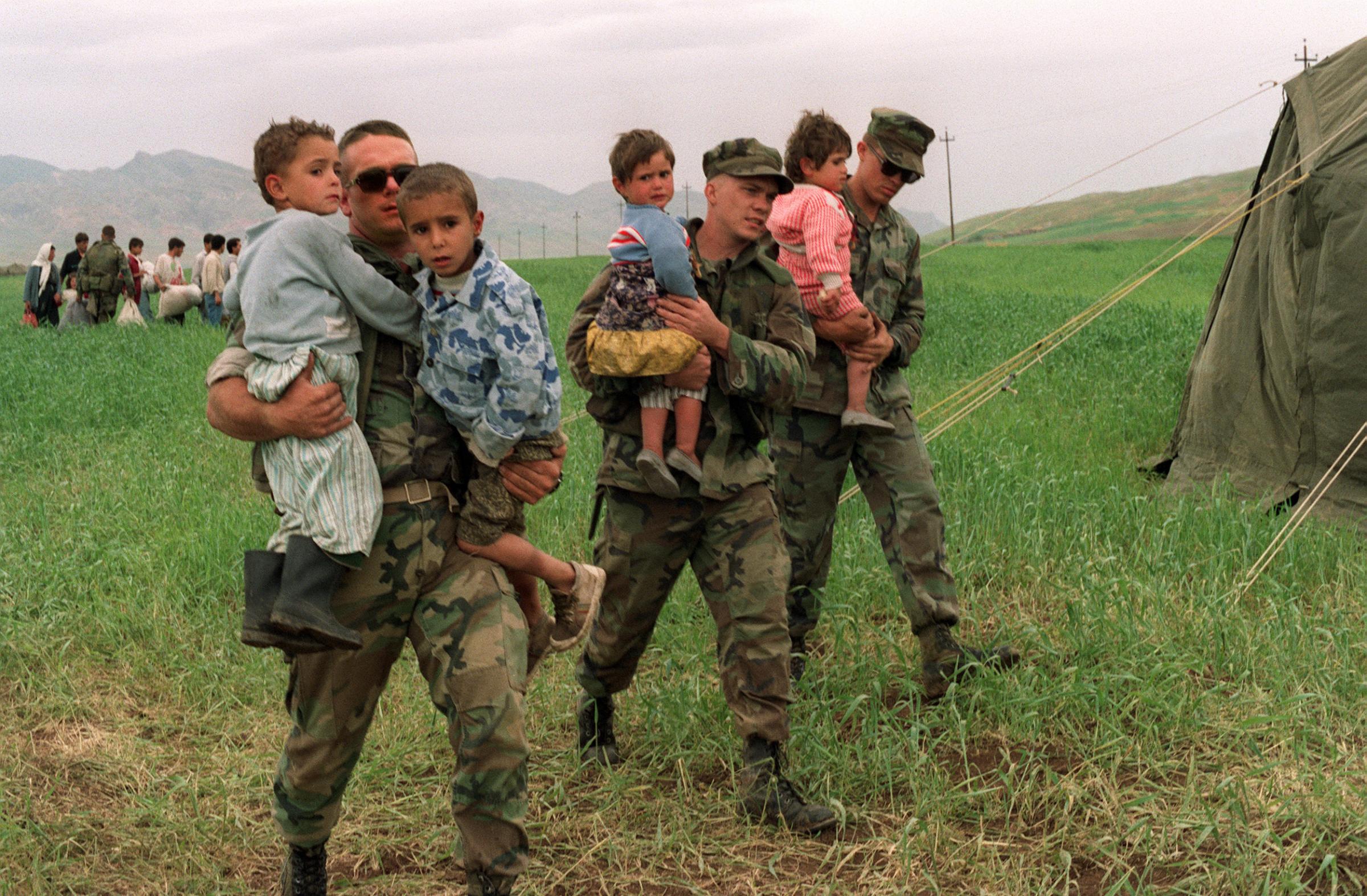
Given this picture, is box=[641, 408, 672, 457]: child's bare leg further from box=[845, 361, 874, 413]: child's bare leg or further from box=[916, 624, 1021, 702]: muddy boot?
box=[916, 624, 1021, 702]: muddy boot

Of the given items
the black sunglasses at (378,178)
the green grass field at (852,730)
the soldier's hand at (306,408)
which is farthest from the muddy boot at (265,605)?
the green grass field at (852,730)

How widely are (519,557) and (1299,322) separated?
18.0ft

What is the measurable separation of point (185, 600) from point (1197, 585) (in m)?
4.58

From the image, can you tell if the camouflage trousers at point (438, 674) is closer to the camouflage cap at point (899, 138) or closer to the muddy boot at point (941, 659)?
the muddy boot at point (941, 659)

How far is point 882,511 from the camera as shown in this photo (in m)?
4.83

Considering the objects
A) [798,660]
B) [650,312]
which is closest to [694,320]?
[650,312]

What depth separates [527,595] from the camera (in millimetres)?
3377

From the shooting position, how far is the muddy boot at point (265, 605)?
282 cm

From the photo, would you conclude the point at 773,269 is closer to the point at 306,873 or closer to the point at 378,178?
the point at 378,178

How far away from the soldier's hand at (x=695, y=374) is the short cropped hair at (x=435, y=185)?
1.05 meters

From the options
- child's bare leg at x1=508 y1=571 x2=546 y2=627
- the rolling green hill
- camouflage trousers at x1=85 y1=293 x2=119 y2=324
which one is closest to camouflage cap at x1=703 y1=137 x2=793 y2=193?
child's bare leg at x1=508 y1=571 x2=546 y2=627

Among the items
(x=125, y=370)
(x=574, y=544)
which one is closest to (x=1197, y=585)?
(x=574, y=544)

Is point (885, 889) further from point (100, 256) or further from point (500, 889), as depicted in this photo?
point (100, 256)

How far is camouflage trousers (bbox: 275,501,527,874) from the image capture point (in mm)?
3008
